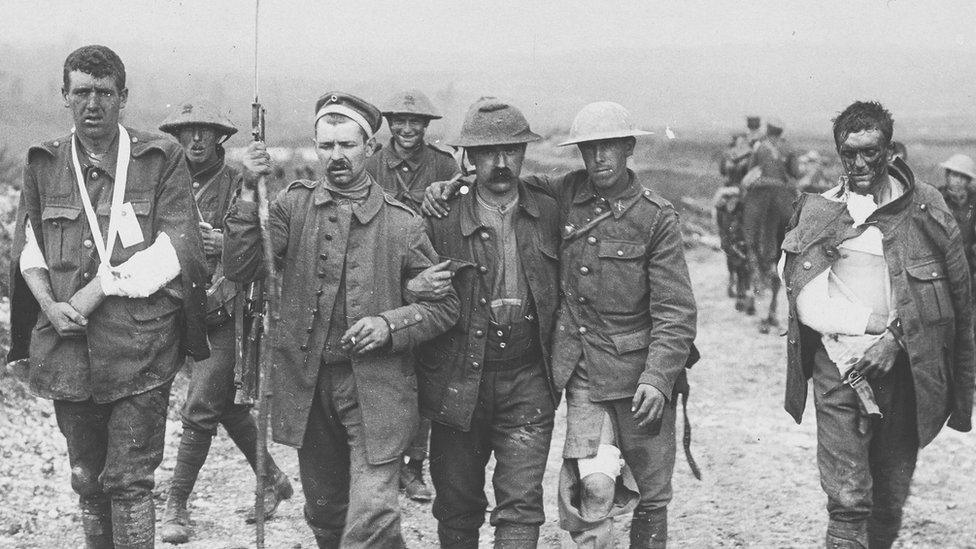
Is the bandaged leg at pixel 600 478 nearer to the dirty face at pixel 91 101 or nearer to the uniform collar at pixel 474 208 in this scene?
the uniform collar at pixel 474 208

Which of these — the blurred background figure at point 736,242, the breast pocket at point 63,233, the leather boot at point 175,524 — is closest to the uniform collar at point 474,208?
the breast pocket at point 63,233

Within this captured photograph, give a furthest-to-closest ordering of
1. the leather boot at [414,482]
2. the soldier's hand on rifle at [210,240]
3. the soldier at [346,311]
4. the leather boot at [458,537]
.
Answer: the leather boot at [414,482] < the soldier's hand on rifle at [210,240] < the leather boot at [458,537] < the soldier at [346,311]

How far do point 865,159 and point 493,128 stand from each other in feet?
4.97

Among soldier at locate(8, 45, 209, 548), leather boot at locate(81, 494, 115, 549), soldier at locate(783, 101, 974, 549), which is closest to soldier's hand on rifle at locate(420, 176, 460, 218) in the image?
soldier at locate(8, 45, 209, 548)

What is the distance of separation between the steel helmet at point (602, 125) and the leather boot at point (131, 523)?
2.16 m

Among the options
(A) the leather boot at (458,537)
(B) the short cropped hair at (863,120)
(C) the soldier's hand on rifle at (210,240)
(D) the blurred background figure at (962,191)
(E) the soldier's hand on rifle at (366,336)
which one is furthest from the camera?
(D) the blurred background figure at (962,191)

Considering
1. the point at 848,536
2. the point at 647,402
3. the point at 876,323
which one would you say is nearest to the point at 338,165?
the point at 647,402

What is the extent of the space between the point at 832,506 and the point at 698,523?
1565 millimetres

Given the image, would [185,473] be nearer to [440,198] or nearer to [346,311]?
[346,311]

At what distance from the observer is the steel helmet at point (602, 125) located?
465cm

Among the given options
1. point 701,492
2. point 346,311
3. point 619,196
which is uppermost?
point 619,196

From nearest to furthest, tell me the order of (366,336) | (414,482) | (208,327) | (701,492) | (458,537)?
(366,336) < (458,537) < (208,327) < (414,482) < (701,492)

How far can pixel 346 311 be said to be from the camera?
14.8ft

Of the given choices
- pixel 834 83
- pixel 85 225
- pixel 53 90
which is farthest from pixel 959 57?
pixel 85 225
